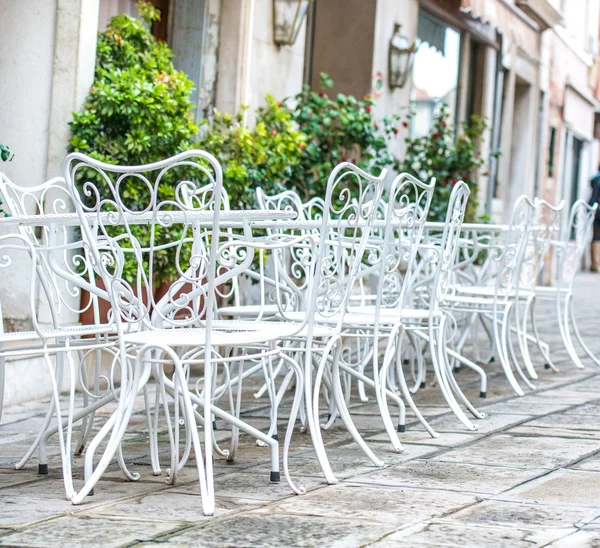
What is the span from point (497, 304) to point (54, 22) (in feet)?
8.57

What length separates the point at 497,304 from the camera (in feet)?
20.3

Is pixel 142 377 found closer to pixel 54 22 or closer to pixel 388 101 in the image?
pixel 54 22

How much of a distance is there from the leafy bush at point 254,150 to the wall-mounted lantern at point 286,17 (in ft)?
2.36

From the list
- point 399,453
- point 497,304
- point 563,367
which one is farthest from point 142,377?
point 563,367

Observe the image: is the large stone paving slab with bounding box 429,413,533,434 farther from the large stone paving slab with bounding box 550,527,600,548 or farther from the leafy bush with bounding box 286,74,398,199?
the leafy bush with bounding box 286,74,398,199

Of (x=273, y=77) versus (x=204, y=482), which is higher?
(x=273, y=77)

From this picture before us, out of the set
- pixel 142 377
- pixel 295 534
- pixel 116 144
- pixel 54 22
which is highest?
pixel 54 22

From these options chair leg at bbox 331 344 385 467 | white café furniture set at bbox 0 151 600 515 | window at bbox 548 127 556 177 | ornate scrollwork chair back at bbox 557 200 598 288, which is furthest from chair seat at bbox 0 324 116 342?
window at bbox 548 127 556 177

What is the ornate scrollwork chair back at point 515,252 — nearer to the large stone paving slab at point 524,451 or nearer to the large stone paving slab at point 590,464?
the large stone paving slab at point 524,451

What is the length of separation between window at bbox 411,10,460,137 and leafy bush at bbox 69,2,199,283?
533cm

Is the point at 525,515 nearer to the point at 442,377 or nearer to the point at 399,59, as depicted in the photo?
the point at 442,377

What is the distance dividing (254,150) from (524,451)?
132 inches

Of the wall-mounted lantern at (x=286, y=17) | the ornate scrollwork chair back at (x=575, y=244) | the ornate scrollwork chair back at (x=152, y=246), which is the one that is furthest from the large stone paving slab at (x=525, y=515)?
the wall-mounted lantern at (x=286, y=17)

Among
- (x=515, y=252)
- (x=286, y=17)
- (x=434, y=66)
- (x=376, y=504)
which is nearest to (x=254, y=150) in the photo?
(x=286, y=17)
